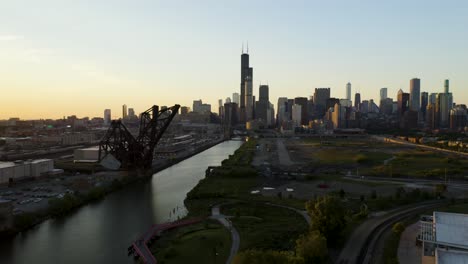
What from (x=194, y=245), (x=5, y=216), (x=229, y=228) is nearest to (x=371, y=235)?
(x=229, y=228)

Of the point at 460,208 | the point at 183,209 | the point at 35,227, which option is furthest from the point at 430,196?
A: the point at 35,227

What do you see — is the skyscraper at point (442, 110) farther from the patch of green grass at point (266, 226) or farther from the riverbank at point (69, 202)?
the patch of green grass at point (266, 226)

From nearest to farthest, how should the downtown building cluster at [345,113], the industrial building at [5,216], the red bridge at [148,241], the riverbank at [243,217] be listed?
1. the red bridge at [148,241]
2. the riverbank at [243,217]
3. the industrial building at [5,216]
4. the downtown building cluster at [345,113]

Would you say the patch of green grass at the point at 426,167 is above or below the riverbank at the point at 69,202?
above

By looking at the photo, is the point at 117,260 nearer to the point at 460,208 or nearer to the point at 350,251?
the point at 350,251

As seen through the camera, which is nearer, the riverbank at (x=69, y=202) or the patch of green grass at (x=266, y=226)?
the patch of green grass at (x=266, y=226)

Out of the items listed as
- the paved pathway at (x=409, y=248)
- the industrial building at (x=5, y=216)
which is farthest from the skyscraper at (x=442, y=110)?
the industrial building at (x=5, y=216)
